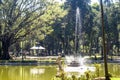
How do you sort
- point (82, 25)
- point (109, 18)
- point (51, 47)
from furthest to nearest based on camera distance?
point (51, 47)
point (82, 25)
point (109, 18)

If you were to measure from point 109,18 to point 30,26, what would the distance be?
48.3 ft

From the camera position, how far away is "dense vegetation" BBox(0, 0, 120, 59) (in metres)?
49.3

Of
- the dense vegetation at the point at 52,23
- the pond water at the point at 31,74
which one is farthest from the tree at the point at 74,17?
the pond water at the point at 31,74

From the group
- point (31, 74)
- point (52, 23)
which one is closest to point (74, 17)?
point (52, 23)

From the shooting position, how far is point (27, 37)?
5256 cm

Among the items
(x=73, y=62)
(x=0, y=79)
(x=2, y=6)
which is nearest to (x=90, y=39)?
(x=2, y=6)

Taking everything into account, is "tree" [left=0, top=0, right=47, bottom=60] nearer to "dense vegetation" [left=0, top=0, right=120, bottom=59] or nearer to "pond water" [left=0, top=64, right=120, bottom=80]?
"dense vegetation" [left=0, top=0, right=120, bottom=59]

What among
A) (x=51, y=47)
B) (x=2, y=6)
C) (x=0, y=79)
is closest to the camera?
(x=0, y=79)

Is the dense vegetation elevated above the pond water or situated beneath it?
elevated above

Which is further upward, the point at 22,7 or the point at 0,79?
the point at 22,7

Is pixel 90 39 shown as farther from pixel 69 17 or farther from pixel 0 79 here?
pixel 0 79

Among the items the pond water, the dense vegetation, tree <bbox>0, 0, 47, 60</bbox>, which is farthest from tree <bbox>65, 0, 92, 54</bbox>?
the pond water

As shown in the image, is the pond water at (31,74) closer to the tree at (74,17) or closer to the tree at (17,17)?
the tree at (17,17)

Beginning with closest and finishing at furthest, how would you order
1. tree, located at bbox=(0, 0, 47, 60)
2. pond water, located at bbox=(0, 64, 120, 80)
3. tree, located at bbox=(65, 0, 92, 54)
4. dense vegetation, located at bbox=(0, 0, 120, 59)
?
pond water, located at bbox=(0, 64, 120, 80) → tree, located at bbox=(0, 0, 47, 60) → dense vegetation, located at bbox=(0, 0, 120, 59) → tree, located at bbox=(65, 0, 92, 54)
